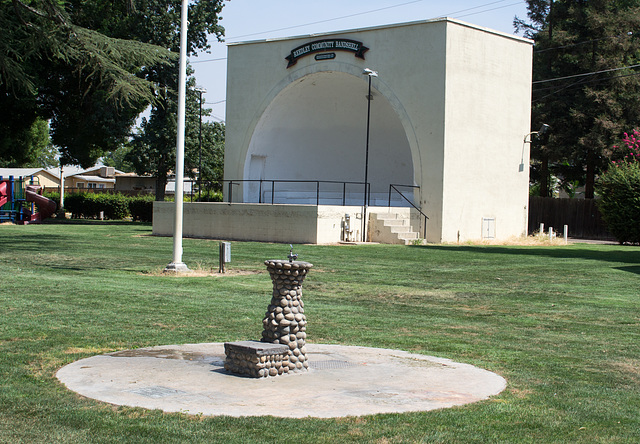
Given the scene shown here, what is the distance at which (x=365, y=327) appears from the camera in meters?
11.0

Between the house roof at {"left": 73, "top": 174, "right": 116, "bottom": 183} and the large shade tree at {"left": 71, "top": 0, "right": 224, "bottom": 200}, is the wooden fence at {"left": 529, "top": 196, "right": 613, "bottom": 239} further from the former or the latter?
the house roof at {"left": 73, "top": 174, "right": 116, "bottom": 183}

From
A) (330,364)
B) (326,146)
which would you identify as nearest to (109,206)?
(326,146)

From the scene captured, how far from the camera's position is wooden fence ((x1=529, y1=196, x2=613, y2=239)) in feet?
147

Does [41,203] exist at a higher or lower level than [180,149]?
lower

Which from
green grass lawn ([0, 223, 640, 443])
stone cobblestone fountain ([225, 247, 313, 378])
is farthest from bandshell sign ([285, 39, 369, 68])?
stone cobblestone fountain ([225, 247, 313, 378])

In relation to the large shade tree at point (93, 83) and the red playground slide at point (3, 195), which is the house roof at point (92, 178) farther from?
the red playground slide at point (3, 195)

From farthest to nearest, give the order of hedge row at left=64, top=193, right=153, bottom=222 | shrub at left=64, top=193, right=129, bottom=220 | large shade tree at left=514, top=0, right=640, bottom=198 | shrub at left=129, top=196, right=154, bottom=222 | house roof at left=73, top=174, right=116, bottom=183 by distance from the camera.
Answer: house roof at left=73, top=174, right=116, bottom=183, shrub at left=64, top=193, right=129, bottom=220, hedge row at left=64, top=193, right=153, bottom=222, shrub at left=129, top=196, right=154, bottom=222, large shade tree at left=514, top=0, right=640, bottom=198

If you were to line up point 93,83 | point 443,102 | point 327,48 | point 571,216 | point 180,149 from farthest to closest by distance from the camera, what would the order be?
1. point 571,216
2. point 93,83
3. point 327,48
4. point 443,102
5. point 180,149

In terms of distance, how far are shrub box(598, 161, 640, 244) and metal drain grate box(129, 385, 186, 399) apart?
29.9 metres

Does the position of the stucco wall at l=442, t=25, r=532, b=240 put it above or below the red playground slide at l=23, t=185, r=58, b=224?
above

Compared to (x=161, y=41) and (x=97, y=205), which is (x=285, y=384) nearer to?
(x=161, y=41)

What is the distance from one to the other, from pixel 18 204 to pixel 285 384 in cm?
4115

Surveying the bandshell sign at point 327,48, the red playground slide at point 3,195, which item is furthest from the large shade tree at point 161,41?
the bandshell sign at point 327,48

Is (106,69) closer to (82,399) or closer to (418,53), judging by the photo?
(418,53)
